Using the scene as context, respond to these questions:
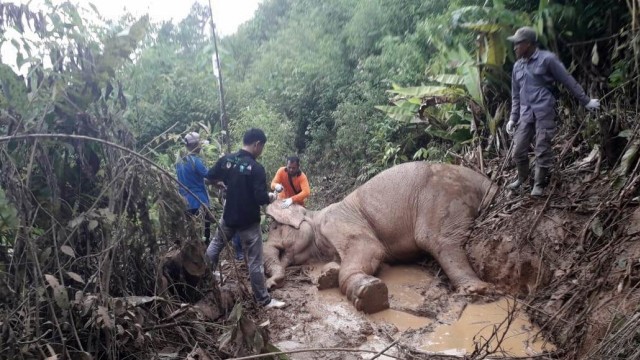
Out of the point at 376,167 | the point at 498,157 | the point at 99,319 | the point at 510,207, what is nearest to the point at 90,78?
the point at 99,319

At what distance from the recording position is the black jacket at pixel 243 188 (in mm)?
4980

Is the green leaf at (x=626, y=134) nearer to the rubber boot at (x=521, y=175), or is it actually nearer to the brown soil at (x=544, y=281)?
the brown soil at (x=544, y=281)

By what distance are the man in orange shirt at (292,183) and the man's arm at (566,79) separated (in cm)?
368

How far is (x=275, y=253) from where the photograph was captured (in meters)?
6.88

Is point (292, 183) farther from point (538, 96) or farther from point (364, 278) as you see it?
point (538, 96)

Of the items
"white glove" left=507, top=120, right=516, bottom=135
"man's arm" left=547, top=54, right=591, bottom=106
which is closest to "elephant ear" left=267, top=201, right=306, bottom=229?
"white glove" left=507, top=120, right=516, bottom=135

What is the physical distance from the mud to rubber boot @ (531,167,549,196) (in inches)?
46.7

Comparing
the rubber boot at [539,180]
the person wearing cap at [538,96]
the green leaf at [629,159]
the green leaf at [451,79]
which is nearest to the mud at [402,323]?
the rubber boot at [539,180]

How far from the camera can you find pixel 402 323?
483 centimetres

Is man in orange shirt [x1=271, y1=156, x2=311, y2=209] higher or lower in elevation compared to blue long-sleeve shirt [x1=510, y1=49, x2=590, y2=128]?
lower

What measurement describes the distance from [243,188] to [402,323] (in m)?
2.03

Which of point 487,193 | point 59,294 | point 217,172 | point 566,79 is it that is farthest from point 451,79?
point 59,294

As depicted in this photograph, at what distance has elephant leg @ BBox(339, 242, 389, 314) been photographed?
16.6ft

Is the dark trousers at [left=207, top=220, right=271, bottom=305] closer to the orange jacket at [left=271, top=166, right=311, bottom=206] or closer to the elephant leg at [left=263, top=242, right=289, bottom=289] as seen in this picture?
the elephant leg at [left=263, top=242, right=289, bottom=289]
